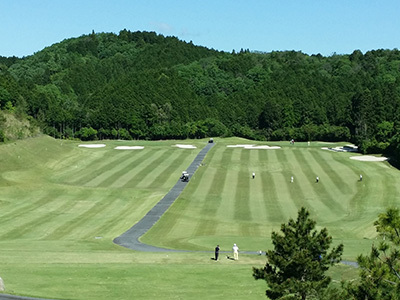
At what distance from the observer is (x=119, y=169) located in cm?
9850

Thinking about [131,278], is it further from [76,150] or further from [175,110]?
[175,110]

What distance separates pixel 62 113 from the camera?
16688cm

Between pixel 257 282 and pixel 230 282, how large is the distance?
171cm

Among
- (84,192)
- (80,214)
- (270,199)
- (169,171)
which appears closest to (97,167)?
(169,171)

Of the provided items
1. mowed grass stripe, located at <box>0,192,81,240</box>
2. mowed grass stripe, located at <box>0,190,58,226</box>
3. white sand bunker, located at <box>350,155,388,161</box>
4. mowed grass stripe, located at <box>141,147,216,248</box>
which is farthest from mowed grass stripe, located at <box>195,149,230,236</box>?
white sand bunker, located at <box>350,155,388,161</box>

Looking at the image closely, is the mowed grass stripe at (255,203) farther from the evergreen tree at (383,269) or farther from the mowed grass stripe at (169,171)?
the evergreen tree at (383,269)

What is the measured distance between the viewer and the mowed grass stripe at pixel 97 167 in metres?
90.4

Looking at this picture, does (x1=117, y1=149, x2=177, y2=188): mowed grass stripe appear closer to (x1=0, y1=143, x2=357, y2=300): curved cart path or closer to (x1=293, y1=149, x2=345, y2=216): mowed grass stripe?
(x1=0, y1=143, x2=357, y2=300): curved cart path

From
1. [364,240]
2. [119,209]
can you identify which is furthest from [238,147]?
[364,240]

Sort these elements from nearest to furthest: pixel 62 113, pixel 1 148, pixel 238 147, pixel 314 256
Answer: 1. pixel 314 256
2. pixel 1 148
3. pixel 238 147
4. pixel 62 113

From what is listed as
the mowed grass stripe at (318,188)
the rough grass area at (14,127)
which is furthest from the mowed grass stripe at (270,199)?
the rough grass area at (14,127)

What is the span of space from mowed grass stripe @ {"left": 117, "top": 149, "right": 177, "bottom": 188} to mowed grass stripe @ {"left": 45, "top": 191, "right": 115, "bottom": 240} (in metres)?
6.15

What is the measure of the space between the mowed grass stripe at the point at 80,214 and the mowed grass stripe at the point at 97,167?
33.8 feet

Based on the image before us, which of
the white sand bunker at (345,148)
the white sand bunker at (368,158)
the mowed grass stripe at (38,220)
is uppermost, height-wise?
the white sand bunker at (345,148)
